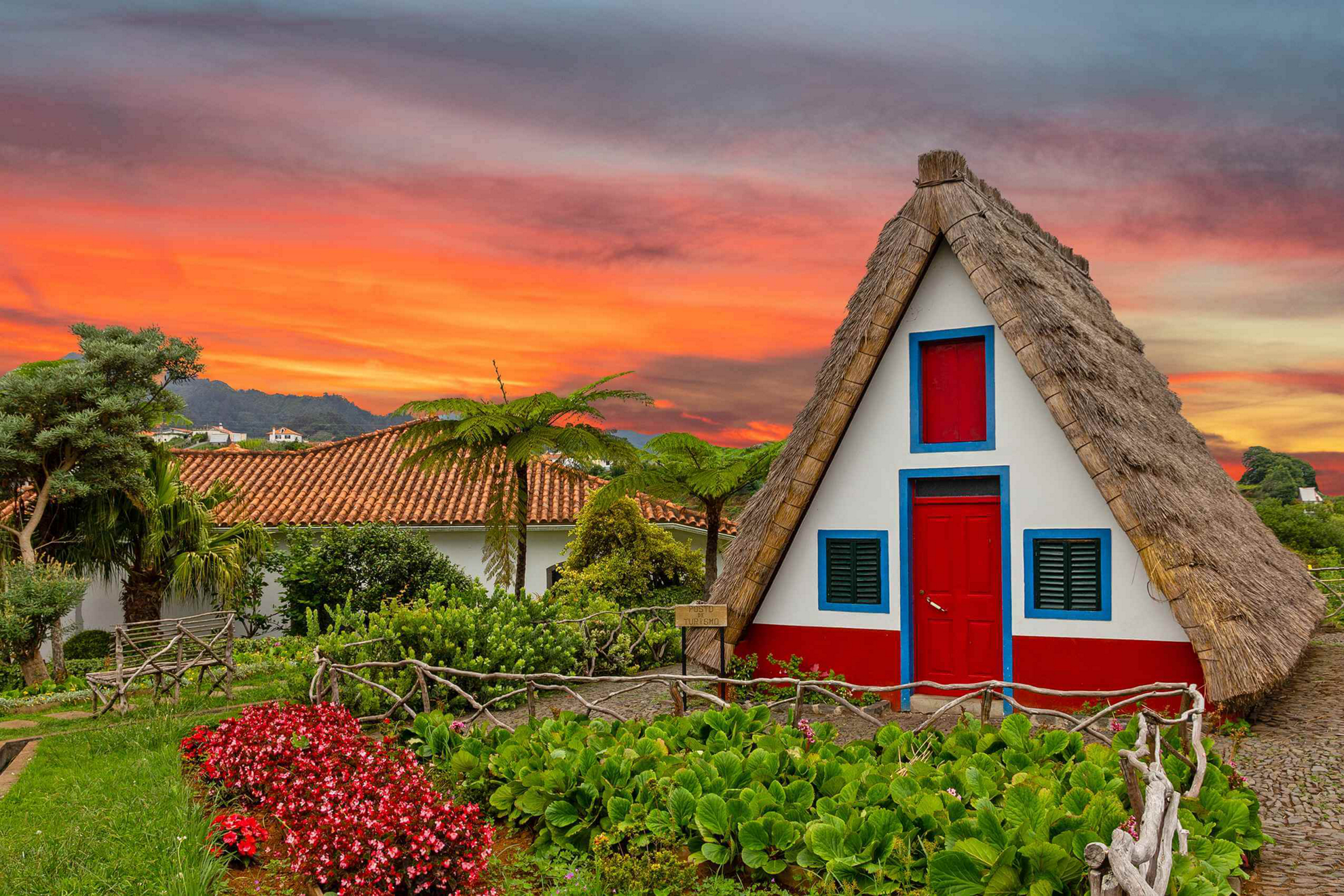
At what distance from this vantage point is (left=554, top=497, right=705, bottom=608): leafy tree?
17.6 meters

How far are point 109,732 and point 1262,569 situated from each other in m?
12.9

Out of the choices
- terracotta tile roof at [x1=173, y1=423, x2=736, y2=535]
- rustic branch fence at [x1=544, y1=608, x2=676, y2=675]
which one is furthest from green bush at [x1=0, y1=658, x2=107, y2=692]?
rustic branch fence at [x1=544, y1=608, x2=676, y2=675]

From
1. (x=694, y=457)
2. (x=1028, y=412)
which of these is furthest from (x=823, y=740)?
(x=694, y=457)

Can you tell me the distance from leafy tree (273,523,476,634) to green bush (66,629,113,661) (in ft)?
14.4

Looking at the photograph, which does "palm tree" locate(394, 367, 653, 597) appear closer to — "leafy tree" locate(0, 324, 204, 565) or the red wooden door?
the red wooden door

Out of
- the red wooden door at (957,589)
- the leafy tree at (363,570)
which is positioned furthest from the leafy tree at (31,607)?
the red wooden door at (957,589)

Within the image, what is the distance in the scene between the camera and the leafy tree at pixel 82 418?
17.9 m

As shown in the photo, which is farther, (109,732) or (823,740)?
(109,732)

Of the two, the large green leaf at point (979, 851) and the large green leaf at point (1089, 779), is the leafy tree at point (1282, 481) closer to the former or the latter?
the large green leaf at point (1089, 779)

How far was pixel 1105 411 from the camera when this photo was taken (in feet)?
30.3

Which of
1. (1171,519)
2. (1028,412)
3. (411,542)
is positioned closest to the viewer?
(1171,519)

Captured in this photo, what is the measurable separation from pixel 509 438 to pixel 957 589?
697cm

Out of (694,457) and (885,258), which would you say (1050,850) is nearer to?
(885,258)

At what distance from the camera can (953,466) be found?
10.1 metres
